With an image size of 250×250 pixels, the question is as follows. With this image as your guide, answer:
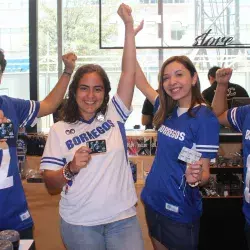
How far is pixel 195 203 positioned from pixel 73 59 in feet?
3.28

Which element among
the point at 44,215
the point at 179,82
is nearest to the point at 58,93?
the point at 179,82

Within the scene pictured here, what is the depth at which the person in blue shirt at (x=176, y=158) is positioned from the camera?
179 centimetres

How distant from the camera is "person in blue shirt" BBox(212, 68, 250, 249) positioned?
69.5 inches

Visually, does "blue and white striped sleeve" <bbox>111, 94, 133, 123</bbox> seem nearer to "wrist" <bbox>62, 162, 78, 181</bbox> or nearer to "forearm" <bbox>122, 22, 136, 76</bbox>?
"forearm" <bbox>122, 22, 136, 76</bbox>

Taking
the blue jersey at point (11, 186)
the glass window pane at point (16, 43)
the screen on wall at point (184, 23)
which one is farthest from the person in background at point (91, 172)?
the glass window pane at point (16, 43)

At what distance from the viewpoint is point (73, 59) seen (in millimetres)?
2098

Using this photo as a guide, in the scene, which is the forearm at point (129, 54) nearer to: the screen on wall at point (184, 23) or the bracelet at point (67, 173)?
the bracelet at point (67, 173)

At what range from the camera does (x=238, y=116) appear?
6.36 feet

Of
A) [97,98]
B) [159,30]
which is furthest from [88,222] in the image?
[159,30]

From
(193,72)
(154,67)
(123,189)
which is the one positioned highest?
(154,67)

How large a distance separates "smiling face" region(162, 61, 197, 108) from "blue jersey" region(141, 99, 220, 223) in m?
0.08

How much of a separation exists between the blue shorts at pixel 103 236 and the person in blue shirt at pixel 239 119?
0.53 meters

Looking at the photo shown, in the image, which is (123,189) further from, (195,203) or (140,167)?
(140,167)

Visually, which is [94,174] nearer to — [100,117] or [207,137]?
[100,117]
